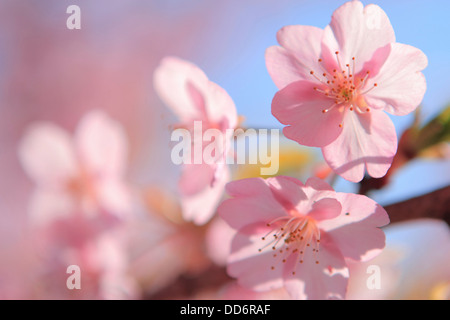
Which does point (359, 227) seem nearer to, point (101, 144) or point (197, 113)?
point (197, 113)

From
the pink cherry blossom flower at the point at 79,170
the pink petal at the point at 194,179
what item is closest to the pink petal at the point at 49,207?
the pink cherry blossom flower at the point at 79,170

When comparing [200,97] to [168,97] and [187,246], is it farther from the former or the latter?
[187,246]

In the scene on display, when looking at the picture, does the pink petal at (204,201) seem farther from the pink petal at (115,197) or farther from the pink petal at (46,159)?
the pink petal at (46,159)

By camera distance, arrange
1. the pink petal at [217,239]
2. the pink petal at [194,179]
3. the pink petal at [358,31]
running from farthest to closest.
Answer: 1. the pink petal at [217,239]
2. the pink petal at [194,179]
3. the pink petal at [358,31]

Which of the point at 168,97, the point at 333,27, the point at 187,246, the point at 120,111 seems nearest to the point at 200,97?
the point at 168,97

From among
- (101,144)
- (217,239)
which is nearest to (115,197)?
(101,144)

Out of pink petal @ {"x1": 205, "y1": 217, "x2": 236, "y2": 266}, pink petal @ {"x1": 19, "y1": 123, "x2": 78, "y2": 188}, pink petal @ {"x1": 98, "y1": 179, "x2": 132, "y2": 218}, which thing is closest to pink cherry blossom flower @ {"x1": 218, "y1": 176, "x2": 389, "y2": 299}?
pink petal @ {"x1": 205, "y1": 217, "x2": 236, "y2": 266}
